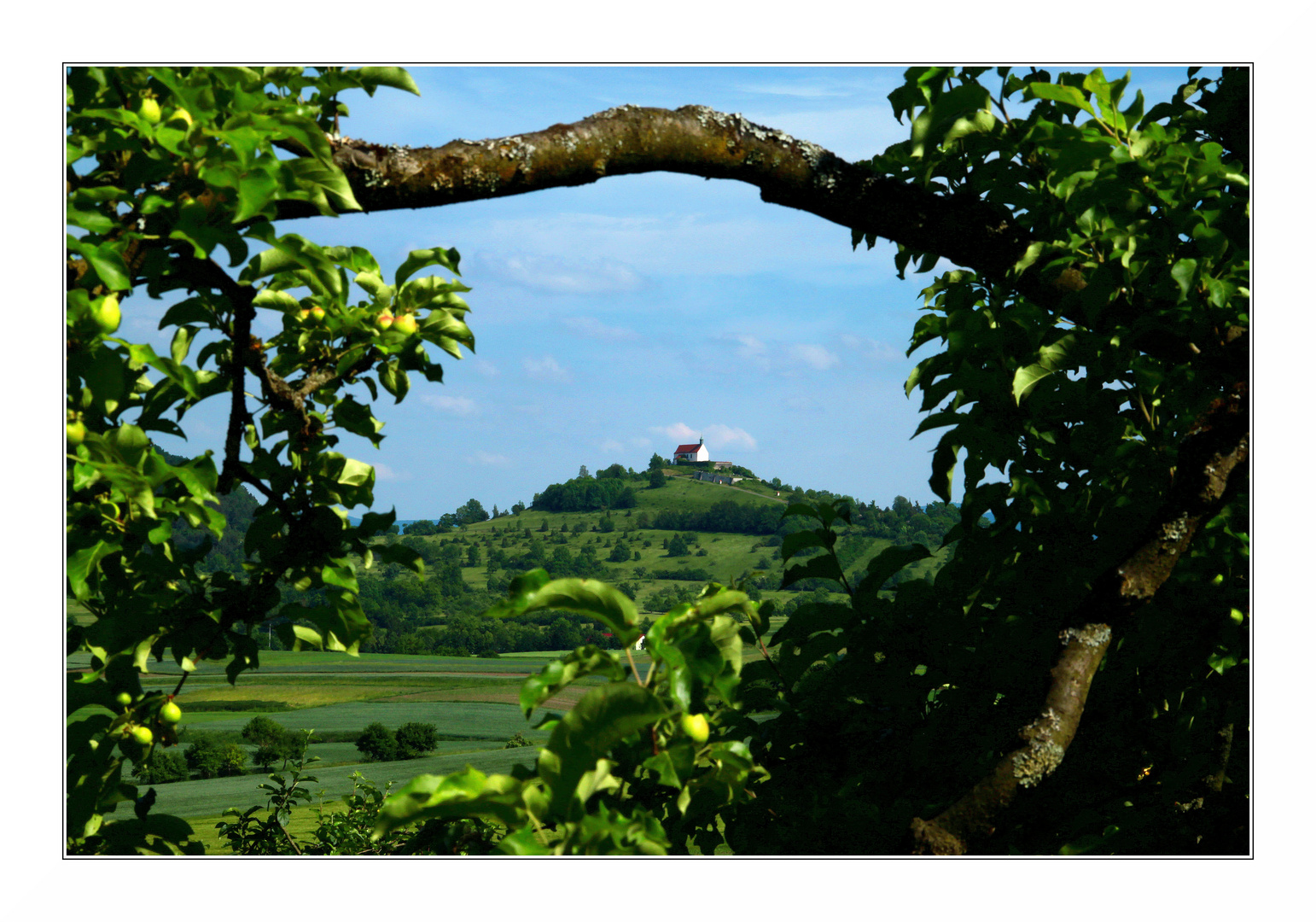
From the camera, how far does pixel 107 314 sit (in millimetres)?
1709

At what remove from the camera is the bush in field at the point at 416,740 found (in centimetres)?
781

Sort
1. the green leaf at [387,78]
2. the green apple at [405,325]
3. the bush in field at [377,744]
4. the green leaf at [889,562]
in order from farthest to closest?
the bush in field at [377,744], the green leaf at [889,562], the green apple at [405,325], the green leaf at [387,78]

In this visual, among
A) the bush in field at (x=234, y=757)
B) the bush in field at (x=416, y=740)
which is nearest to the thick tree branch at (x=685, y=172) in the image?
the bush in field at (x=234, y=757)

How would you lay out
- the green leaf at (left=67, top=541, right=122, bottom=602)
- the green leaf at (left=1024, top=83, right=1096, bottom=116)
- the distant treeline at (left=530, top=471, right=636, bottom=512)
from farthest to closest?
1. the distant treeline at (left=530, top=471, right=636, bottom=512)
2. the green leaf at (left=1024, top=83, right=1096, bottom=116)
3. the green leaf at (left=67, top=541, right=122, bottom=602)

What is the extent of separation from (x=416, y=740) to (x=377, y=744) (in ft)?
1.82

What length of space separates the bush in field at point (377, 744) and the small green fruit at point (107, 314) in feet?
18.7

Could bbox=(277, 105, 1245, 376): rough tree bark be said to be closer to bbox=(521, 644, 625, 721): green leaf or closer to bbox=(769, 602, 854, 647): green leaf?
bbox=(769, 602, 854, 647): green leaf

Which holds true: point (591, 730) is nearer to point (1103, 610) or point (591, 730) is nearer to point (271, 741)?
point (1103, 610)

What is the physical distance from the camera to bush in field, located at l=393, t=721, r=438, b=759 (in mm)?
7809

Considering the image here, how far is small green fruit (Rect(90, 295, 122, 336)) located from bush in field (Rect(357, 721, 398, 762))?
224 inches

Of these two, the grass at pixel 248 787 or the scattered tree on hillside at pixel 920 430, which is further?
the grass at pixel 248 787

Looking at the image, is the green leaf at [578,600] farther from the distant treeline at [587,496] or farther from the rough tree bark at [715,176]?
the distant treeline at [587,496]

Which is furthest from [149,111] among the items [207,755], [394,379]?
[207,755]

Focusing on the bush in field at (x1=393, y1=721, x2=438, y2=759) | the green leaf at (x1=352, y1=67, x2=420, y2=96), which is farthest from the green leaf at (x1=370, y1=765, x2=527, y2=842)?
the bush in field at (x1=393, y1=721, x2=438, y2=759)
